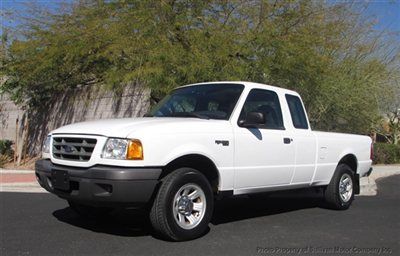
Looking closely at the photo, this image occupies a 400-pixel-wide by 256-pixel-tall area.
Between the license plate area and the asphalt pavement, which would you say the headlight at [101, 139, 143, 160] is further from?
the asphalt pavement

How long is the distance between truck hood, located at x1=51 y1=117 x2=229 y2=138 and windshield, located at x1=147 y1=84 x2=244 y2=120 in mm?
341

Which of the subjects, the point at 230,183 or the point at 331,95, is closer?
the point at 230,183

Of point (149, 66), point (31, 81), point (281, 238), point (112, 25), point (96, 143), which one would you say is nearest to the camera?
point (96, 143)

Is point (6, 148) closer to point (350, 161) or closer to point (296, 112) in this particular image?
point (350, 161)

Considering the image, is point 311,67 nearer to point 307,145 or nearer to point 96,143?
point 307,145

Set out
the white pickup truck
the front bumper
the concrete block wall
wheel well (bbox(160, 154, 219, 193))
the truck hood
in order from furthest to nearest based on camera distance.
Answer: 1. the concrete block wall
2. wheel well (bbox(160, 154, 219, 193))
3. the truck hood
4. the white pickup truck
5. the front bumper

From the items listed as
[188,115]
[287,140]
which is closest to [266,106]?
[287,140]

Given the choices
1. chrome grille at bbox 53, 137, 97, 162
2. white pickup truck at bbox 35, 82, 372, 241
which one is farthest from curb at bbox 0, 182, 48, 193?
chrome grille at bbox 53, 137, 97, 162

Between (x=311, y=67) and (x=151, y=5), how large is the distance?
4456 millimetres

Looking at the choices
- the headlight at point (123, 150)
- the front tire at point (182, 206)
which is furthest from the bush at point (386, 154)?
the headlight at point (123, 150)

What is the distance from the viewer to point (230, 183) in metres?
6.76

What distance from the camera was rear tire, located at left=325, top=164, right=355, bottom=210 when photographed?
882 cm

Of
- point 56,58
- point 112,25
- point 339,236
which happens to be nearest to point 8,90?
point 56,58

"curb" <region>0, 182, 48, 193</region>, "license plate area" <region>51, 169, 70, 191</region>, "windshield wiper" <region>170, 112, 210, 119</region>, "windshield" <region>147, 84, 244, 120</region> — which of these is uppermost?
"windshield" <region>147, 84, 244, 120</region>
